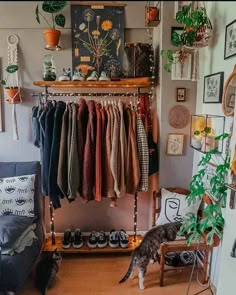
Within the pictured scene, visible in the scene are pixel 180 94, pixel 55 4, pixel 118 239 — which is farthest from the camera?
pixel 118 239

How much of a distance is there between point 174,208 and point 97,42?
1.65 meters

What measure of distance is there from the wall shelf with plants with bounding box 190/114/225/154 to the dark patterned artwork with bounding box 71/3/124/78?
0.86 meters

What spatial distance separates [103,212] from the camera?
2.74m

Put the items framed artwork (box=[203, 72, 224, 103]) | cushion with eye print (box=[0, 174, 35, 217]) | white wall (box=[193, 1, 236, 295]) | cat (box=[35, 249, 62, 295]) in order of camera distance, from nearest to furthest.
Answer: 1. white wall (box=[193, 1, 236, 295])
2. framed artwork (box=[203, 72, 224, 103])
3. cat (box=[35, 249, 62, 295])
4. cushion with eye print (box=[0, 174, 35, 217])

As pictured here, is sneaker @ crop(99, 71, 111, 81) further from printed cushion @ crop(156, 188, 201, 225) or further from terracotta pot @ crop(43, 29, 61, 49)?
printed cushion @ crop(156, 188, 201, 225)

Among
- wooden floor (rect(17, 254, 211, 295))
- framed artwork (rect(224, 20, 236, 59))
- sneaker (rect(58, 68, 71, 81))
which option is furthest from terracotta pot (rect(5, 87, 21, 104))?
framed artwork (rect(224, 20, 236, 59))

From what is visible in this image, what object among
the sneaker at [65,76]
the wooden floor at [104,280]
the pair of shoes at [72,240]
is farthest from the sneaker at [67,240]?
the sneaker at [65,76]

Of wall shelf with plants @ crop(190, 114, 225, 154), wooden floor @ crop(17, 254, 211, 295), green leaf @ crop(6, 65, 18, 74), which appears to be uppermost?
green leaf @ crop(6, 65, 18, 74)

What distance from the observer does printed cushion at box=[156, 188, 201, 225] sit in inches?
85.9

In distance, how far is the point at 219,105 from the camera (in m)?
1.90

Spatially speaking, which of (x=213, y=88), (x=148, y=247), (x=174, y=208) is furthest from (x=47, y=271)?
Answer: (x=213, y=88)

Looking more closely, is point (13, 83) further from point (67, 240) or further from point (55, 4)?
point (55, 4)

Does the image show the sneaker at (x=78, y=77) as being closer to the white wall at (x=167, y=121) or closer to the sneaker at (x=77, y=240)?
the white wall at (x=167, y=121)

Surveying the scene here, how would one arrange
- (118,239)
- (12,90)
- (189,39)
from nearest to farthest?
1. (189,39)
2. (12,90)
3. (118,239)
